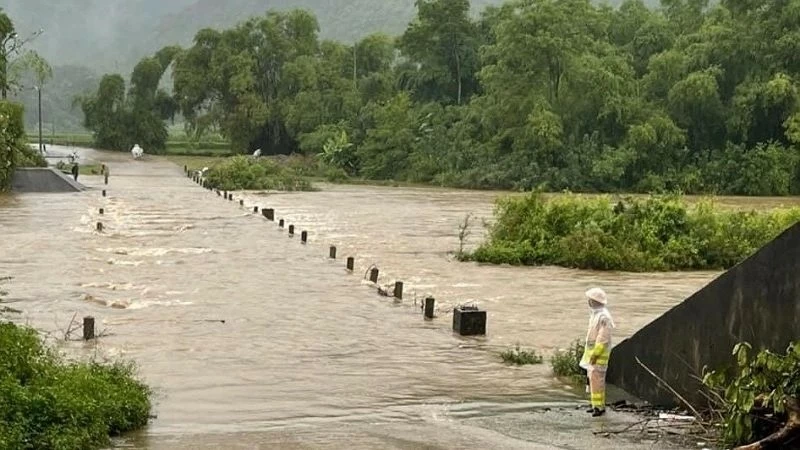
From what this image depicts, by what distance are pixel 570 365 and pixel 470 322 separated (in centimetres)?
346

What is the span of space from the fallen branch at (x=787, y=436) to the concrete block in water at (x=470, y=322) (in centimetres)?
841

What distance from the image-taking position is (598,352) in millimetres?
10930

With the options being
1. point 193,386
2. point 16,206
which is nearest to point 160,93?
point 16,206

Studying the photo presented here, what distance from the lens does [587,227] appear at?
27.2 m

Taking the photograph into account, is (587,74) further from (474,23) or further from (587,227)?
(587,227)

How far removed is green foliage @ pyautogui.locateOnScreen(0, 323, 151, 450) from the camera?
8562mm

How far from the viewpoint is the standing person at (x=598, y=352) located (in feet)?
35.4

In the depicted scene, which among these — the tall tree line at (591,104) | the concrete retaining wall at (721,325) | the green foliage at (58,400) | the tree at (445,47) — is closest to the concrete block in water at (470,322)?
the concrete retaining wall at (721,325)

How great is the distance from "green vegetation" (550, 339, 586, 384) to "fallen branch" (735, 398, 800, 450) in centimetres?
463

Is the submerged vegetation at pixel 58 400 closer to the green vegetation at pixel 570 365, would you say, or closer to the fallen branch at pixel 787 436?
the green vegetation at pixel 570 365

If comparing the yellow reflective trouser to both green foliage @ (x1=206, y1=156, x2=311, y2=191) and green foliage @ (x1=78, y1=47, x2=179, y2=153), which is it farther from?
green foliage @ (x1=78, y1=47, x2=179, y2=153)

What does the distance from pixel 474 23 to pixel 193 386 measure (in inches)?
2925

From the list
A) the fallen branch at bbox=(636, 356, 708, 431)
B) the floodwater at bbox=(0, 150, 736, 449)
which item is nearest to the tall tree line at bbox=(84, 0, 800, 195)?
the floodwater at bbox=(0, 150, 736, 449)

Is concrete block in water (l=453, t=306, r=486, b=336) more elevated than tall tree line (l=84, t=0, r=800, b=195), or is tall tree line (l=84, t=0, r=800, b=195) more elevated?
tall tree line (l=84, t=0, r=800, b=195)
